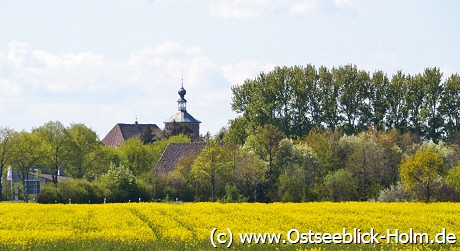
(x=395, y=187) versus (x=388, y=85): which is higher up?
(x=388, y=85)

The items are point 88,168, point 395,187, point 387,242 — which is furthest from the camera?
point 88,168

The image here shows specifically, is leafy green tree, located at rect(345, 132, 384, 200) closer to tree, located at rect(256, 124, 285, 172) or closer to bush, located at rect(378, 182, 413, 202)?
bush, located at rect(378, 182, 413, 202)

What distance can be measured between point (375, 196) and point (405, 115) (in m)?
20.2

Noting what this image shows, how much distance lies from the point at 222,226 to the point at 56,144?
217 ft

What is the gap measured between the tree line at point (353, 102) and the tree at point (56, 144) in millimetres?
18638

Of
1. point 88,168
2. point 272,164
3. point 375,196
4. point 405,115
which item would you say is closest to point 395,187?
point 375,196

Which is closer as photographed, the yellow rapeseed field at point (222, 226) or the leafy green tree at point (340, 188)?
the yellow rapeseed field at point (222, 226)

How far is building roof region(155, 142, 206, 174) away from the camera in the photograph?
4284 inches

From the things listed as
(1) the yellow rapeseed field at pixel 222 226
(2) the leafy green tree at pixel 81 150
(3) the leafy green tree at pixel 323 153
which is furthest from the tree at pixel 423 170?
(2) the leafy green tree at pixel 81 150

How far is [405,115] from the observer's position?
332ft

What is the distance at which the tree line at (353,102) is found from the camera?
331 feet

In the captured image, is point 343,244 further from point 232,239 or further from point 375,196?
point 375,196

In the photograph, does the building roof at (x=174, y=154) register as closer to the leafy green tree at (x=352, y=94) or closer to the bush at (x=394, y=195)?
the leafy green tree at (x=352, y=94)

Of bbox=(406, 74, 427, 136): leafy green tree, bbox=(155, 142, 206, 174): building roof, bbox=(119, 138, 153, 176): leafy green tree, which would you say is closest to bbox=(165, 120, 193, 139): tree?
bbox=(119, 138, 153, 176): leafy green tree
